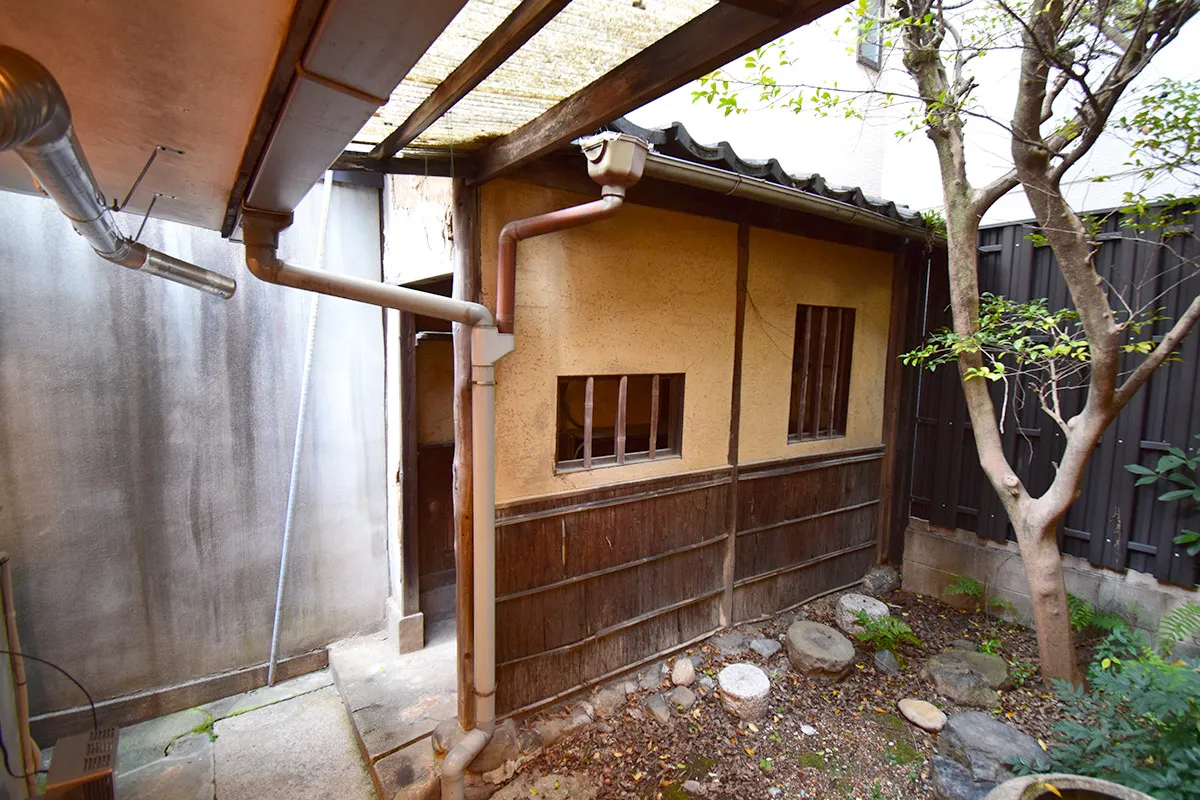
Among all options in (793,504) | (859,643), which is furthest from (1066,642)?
(793,504)

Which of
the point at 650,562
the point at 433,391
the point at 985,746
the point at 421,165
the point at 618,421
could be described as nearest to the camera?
the point at 421,165

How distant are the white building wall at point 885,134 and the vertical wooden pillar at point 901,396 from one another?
44.9 inches

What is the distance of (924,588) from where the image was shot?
709cm

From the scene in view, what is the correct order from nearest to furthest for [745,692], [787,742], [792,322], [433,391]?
[787,742] < [745,692] < [433,391] < [792,322]

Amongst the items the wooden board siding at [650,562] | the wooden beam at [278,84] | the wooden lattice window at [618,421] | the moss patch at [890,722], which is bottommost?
the moss patch at [890,722]

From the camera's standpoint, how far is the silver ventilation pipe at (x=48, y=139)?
1394mm

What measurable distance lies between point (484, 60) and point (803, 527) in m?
5.95

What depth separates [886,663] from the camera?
17.4 ft

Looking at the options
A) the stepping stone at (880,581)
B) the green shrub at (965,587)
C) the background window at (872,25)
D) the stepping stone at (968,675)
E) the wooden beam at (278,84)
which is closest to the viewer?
the wooden beam at (278,84)

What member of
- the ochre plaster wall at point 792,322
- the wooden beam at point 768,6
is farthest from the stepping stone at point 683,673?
the wooden beam at point 768,6

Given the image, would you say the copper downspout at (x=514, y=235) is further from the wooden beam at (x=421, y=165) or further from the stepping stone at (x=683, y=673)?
the stepping stone at (x=683, y=673)

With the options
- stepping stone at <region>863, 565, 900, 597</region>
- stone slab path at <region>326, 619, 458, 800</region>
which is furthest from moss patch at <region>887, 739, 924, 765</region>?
stone slab path at <region>326, 619, 458, 800</region>

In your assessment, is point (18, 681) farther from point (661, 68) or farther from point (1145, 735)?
point (1145, 735)

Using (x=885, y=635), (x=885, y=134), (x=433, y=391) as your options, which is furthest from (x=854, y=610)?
(x=885, y=134)
